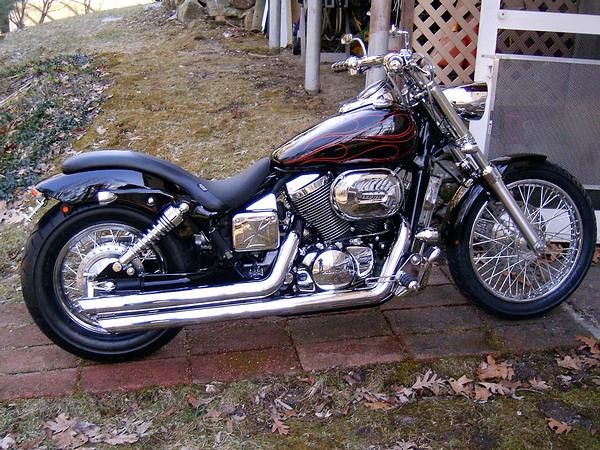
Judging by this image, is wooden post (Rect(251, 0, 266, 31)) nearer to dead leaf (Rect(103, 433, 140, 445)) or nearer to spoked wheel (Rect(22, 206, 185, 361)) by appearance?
spoked wheel (Rect(22, 206, 185, 361))

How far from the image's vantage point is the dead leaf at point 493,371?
2883 millimetres

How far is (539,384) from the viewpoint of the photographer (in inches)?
112

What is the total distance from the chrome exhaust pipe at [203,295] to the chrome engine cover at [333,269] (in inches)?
4.8

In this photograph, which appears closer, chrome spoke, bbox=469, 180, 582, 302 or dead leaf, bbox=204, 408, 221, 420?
dead leaf, bbox=204, 408, 221, 420

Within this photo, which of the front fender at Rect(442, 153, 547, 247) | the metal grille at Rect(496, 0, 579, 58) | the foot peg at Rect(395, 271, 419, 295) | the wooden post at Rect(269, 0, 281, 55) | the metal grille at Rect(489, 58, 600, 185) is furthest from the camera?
the wooden post at Rect(269, 0, 281, 55)

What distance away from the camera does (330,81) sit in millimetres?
6953

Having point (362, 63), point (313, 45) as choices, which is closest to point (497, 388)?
point (362, 63)

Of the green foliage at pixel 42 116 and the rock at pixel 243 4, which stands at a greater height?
the rock at pixel 243 4

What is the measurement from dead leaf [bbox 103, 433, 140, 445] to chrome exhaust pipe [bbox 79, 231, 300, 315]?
0.50 metres

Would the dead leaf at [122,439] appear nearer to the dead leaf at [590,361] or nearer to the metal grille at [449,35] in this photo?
the dead leaf at [590,361]

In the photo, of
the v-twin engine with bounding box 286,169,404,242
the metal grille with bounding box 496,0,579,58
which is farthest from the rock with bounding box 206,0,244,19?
the v-twin engine with bounding box 286,169,404,242

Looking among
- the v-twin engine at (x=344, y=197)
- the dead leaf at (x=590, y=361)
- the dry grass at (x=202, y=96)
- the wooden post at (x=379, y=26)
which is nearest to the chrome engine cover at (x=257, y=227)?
the v-twin engine at (x=344, y=197)

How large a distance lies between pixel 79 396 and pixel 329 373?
1.08 meters

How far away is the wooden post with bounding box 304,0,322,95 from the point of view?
623 centimetres
